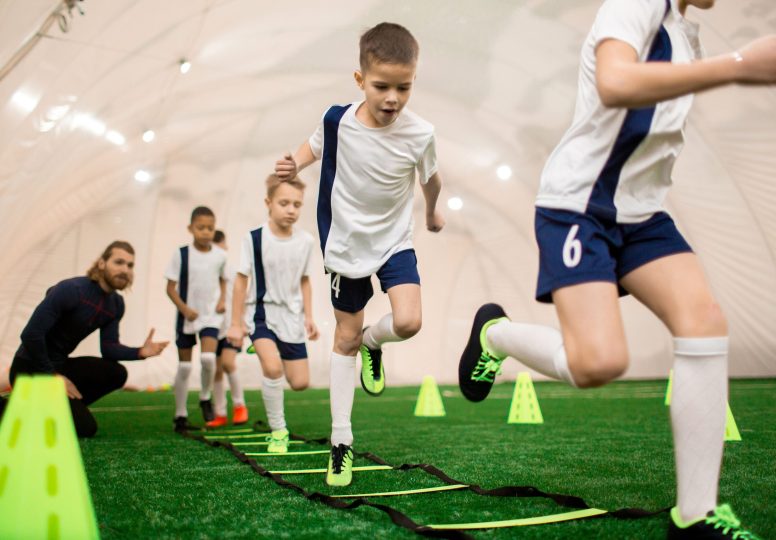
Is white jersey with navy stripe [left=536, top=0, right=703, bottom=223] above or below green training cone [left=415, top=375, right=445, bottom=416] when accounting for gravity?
above

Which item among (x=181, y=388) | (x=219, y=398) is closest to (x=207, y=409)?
(x=219, y=398)

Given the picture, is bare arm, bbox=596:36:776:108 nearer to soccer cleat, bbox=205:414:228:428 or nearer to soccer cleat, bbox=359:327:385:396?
soccer cleat, bbox=359:327:385:396

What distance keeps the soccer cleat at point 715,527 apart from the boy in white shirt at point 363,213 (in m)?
1.55

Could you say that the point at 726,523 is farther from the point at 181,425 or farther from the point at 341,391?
the point at 181,425

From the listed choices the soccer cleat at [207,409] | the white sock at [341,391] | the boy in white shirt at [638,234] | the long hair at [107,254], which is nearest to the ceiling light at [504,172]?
the soccer cleat at [207,409]

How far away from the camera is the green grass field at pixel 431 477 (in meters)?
2.24

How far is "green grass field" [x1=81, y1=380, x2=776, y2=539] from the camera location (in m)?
2.24

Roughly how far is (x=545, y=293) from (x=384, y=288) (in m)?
1.31

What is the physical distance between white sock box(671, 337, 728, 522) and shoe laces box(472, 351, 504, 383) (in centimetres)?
96

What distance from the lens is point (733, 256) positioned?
41.0 ft

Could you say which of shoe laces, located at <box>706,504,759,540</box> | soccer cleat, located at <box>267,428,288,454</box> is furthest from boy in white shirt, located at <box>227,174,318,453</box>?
shoe laces, located at <box>706,504,759,540</box>

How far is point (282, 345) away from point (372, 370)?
1438 millimetres

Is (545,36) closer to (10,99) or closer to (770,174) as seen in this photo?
(770,174)

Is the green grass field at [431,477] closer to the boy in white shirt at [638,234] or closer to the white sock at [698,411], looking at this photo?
the white sock at [698,411]
